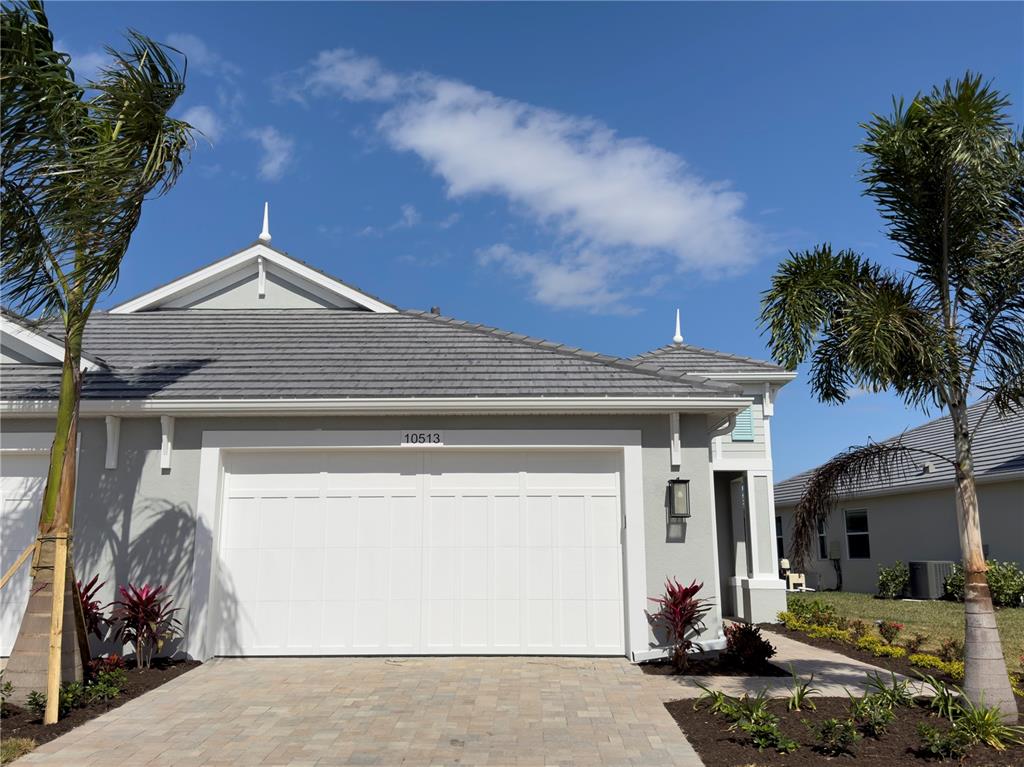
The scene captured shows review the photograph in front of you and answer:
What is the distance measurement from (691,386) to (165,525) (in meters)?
6.63

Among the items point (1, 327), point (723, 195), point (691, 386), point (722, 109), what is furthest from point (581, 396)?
point (1, 327)

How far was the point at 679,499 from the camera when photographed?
349 inches

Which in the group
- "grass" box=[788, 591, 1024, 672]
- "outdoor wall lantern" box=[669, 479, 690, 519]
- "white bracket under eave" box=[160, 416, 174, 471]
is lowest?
"grass" box=[788, 591, 1024, 672]

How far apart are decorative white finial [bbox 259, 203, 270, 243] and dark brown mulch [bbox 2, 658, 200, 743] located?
7.21 m

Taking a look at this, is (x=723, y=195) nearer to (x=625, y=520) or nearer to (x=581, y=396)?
(x=581, y=396)

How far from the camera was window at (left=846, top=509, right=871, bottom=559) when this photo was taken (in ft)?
72.2

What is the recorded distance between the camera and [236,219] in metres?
14.8

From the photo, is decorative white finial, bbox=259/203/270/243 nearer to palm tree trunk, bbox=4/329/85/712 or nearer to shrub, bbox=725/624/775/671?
palm tree trunk, bbox=4/329/85/712

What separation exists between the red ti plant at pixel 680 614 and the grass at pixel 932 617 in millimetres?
3605

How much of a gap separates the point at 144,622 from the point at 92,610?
2.15 feet

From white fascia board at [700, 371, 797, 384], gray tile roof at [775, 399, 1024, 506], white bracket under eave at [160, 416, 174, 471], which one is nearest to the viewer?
white bracket under eave at [160, 416, 174, 471]

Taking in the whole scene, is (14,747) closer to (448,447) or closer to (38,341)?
(448,447)

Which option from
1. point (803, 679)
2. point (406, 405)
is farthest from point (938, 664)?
point (406, 405)

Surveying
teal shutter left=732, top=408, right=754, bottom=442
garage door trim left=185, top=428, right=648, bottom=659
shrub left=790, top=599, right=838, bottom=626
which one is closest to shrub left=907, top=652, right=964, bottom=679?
shrub left=790, top=599, right=838, bottom=626
